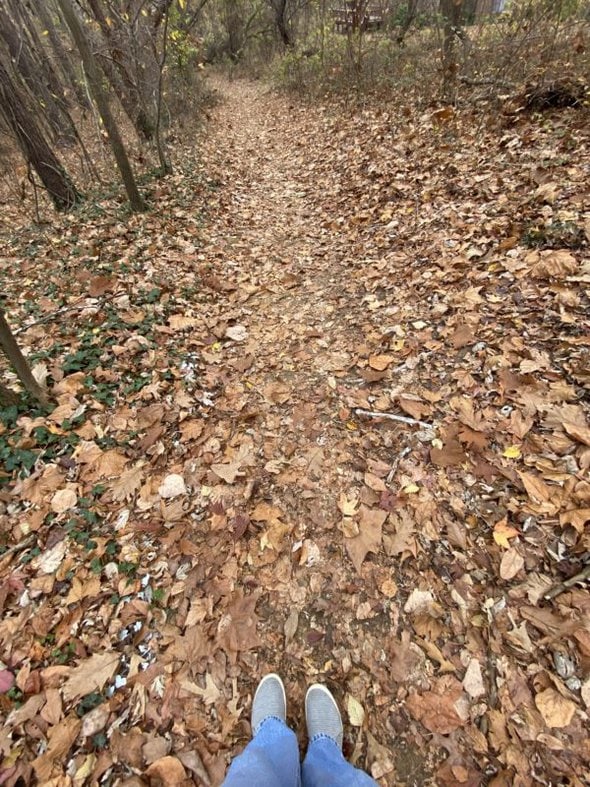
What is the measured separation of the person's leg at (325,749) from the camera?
1.57m

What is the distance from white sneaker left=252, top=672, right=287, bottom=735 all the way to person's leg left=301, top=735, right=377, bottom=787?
18cm

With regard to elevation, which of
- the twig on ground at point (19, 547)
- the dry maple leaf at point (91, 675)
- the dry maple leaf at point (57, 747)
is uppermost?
the twig on ground at point (19, 547)

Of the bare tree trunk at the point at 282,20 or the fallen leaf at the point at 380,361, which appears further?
the bare tree trunk at the point at 282,20

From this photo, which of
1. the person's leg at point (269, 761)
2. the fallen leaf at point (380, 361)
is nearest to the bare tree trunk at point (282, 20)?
the fallen leaf at point (380, 361)

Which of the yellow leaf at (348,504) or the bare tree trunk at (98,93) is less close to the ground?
the bare tree trunk at (98,93)

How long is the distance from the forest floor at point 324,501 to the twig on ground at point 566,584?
0.01 m

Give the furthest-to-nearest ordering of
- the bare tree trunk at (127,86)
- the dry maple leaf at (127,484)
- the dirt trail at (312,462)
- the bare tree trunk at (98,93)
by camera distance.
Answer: the bare tree trunk at (127,86) → the bare tree trunk at (98,93) → the dry maple leaf at (127,484) → the dirt trail at (312,462)

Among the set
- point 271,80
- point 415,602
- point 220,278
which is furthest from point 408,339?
point 271,80

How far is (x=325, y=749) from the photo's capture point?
1.68 m

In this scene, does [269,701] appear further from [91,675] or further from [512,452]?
[512,452]

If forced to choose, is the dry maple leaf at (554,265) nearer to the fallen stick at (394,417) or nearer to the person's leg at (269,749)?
the fallen stick at (394,417)

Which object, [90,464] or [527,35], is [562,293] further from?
[527,35]

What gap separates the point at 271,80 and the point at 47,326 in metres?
17.1

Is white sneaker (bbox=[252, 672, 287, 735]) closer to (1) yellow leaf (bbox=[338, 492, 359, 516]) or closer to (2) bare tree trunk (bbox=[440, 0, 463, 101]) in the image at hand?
(1) yellow leaf (bbox=[338, 492, 359, 516])
